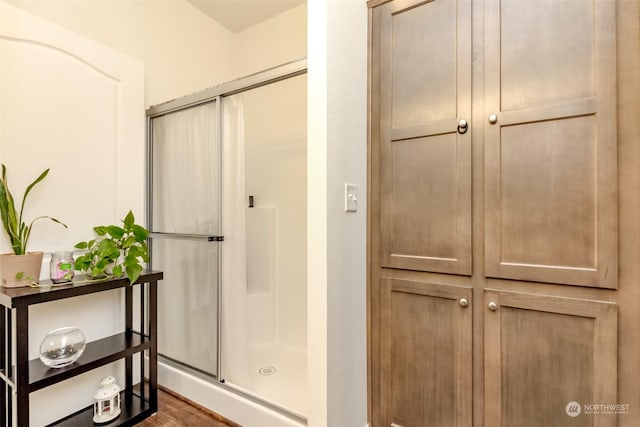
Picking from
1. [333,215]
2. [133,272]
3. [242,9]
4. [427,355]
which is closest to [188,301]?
[133,272]

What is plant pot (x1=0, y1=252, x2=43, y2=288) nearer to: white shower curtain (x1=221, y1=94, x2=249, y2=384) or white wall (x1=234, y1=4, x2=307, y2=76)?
white shower curtain (x1=221, y1=94, x2=249, y2=384)

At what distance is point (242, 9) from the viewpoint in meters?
2.50

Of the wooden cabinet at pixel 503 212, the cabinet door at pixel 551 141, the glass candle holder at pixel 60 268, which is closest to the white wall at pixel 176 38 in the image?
the glass candle holder at pixel 60 268

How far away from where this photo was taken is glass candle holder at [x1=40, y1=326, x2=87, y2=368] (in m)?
1.35

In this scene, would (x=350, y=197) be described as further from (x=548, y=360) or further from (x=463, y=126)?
(x=548, y=360)

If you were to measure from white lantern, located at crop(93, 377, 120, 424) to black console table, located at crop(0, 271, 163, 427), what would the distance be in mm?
39

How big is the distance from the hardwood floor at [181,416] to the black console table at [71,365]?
0.18 feet

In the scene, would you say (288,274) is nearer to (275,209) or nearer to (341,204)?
(275,209)

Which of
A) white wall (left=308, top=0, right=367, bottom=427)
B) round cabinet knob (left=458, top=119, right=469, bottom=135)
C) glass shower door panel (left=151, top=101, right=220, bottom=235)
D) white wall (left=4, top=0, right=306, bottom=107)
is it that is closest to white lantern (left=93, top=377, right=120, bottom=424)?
glass shower door panel (left=151, top=101, right=220, bottom=235)

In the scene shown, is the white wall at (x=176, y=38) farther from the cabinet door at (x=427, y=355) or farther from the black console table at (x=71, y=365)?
the cabinet door at (x=427, y=355)

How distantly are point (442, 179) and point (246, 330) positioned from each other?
150 centimetres

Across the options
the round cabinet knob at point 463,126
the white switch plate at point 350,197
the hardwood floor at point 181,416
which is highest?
the round cabinet knob at point 463,126

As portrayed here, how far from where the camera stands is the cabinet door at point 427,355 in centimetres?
124

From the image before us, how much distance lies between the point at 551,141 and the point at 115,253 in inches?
74.2
